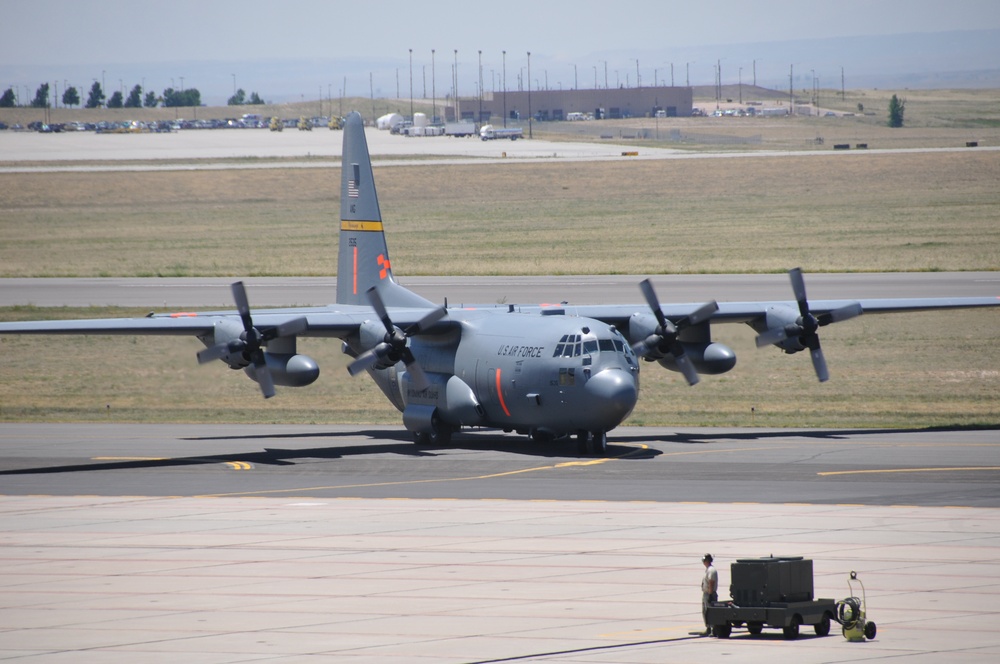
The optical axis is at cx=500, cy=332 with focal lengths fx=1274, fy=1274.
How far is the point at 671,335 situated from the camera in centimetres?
3709

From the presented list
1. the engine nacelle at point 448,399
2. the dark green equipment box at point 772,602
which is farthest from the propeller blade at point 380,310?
the dark green equipment box at point 772,602

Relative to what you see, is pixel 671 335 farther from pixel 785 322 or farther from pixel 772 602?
pixel 772 602


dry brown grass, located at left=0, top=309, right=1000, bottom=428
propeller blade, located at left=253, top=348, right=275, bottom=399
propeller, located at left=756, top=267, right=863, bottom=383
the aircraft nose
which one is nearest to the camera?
the aircraft nose

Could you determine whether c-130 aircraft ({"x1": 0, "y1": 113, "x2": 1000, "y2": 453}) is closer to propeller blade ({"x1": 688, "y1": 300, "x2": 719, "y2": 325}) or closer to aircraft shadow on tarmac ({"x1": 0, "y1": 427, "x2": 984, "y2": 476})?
propeller blade ({"x1": 688, "y1": 300, "x2": 719, "y2": 325})

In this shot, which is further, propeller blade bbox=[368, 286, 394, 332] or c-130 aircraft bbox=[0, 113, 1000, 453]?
propeller blade bbox=[368, 286, 394, 332]

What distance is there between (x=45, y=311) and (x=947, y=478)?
4666cm

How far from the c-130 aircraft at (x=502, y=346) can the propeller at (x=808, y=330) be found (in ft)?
0.14

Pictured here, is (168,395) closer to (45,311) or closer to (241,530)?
(45,311)

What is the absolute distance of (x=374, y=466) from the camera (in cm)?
3494

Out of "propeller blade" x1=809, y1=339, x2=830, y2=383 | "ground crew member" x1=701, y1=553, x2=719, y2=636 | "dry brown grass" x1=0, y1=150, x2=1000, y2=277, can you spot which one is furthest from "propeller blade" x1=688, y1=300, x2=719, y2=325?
"dry brown grass" x1=0, y1=150, x2=1000, y2=277

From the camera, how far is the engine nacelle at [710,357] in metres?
39.1

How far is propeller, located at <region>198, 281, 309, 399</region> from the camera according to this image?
35.4 meters

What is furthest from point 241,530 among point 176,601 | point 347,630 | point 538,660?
point 538,660

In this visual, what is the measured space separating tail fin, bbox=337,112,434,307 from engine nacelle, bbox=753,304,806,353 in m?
11.9
